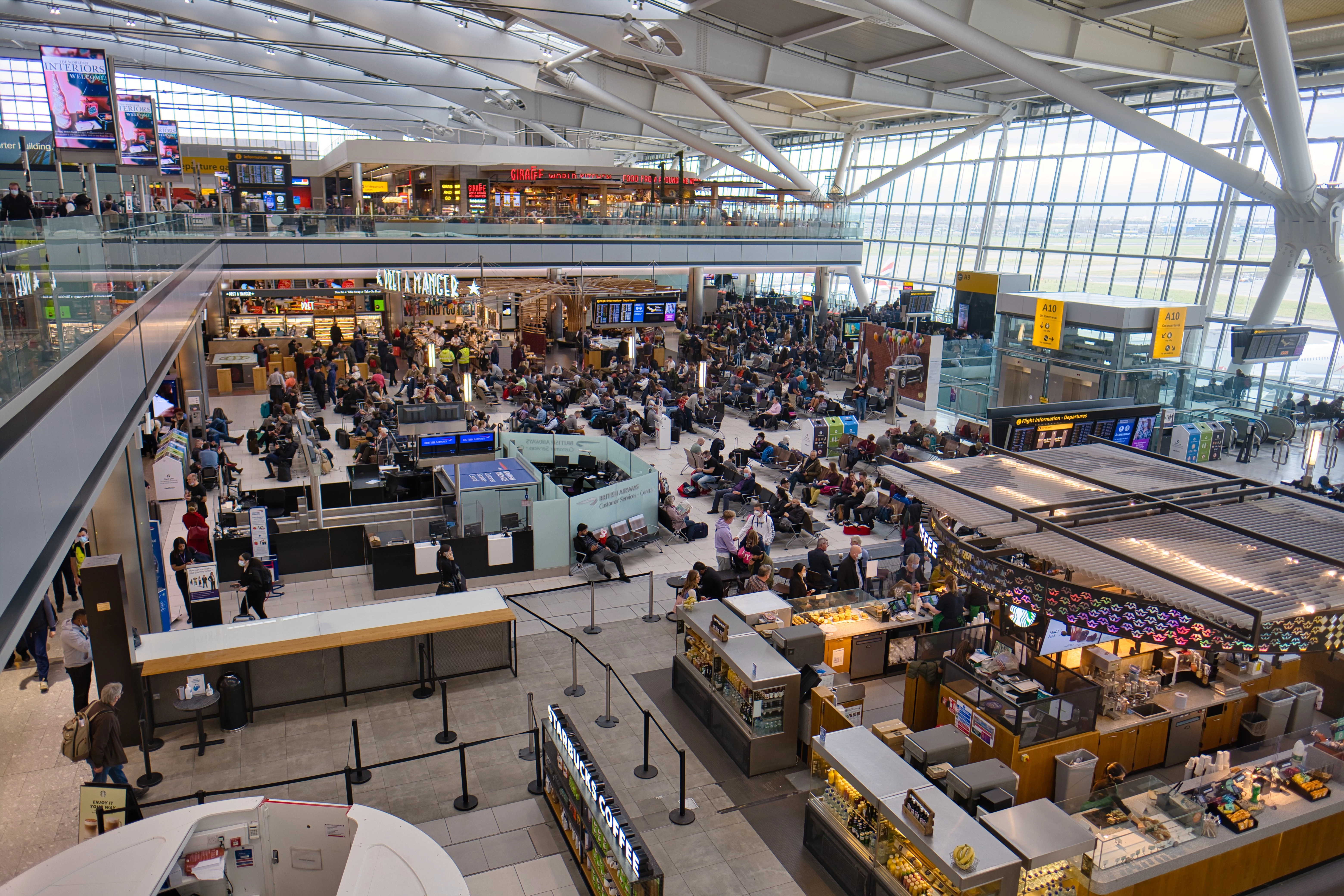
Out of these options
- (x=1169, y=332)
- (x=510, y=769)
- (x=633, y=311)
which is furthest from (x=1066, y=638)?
(x=633, y=311)

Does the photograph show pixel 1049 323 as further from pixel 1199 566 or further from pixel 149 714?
pixel 149 714

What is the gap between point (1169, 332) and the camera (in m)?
20.3

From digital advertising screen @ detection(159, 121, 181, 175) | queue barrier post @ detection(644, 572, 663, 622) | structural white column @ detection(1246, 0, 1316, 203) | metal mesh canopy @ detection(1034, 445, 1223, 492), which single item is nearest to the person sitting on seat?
queue barrier post @ detection(644, 572, 663, 622)

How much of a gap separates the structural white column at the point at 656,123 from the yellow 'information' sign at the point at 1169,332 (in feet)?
60.1

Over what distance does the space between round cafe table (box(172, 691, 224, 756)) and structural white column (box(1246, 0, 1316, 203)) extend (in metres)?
19.4

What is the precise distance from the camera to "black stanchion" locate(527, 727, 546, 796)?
818 cm

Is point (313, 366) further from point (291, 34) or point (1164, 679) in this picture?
point (1164, 679)

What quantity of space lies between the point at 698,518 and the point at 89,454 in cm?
1074

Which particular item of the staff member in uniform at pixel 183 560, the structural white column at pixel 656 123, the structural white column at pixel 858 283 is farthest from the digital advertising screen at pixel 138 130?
the structural white column at pixel 858 283

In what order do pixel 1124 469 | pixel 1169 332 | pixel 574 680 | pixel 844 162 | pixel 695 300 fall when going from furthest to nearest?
pixel 844 162
pixel 695 300
pixel 1169 332
pixel 1124 469
pixel 574 680

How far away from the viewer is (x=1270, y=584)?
7.04 meters

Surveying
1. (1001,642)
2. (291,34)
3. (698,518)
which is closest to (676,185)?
(291,34)

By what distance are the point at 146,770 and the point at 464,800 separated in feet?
10.5

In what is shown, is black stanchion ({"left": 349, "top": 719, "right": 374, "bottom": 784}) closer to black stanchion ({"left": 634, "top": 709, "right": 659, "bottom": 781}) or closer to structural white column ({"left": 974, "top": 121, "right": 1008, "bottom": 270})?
black stanchion ({"left": 634, "top": 709, "right": 659, "bottom": 781})
